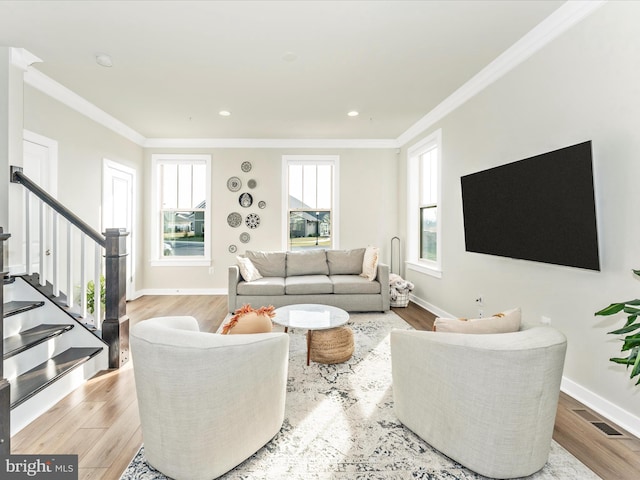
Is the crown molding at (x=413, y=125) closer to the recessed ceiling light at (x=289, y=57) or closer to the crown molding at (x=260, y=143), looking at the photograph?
the crown molding at (x=260, y=143)

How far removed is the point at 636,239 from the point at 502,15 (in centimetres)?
180

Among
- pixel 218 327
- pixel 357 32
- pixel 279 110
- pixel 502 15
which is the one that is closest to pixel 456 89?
pixel 502 15

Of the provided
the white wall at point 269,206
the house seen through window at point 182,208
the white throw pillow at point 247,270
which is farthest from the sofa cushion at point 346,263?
the house seen through window at point 182,208

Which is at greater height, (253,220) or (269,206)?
(269,206)

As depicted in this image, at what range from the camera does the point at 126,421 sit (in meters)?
2.20

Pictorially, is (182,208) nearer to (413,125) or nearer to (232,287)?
(232,287)

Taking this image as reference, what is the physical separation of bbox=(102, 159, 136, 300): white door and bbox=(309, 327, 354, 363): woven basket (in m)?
3.26

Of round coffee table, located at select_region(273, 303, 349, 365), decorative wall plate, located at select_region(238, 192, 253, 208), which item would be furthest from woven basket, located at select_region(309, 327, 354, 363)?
decorative wall plate, located at select_region(238, 192, 253, 208)

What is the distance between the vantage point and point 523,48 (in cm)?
286

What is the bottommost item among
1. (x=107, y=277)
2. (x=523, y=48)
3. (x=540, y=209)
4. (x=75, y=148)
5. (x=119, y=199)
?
(x=107, y=277)

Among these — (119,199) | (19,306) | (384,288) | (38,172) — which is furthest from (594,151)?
(119,199)

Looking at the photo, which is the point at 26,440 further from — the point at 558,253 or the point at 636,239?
the point at 636,239

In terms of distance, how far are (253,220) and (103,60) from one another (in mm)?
3312

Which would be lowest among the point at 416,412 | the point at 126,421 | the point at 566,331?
the point at 126,421
